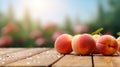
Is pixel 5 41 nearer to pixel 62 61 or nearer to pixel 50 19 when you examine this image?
pixel 50 19

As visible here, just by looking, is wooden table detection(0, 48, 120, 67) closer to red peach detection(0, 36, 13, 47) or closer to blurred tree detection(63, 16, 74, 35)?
red peach detection(0, 36, 13, 47)

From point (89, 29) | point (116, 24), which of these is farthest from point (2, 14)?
point (116, 24)

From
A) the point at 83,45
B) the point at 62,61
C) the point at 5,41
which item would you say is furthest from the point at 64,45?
the point at 5,41

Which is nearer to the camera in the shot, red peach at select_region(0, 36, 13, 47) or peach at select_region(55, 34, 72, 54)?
peach at select_region(55, 34, 72, 54)

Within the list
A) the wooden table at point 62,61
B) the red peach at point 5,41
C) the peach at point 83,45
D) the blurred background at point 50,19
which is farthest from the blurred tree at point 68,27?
the wooden table at point 62,61

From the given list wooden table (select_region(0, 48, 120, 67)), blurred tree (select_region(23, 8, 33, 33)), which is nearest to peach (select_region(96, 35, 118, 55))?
Result: wooden table (select_region(0, 48, 120, 67))

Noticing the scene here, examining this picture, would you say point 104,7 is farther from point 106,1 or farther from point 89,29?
point 89,29

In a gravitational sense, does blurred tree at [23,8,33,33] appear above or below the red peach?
above
